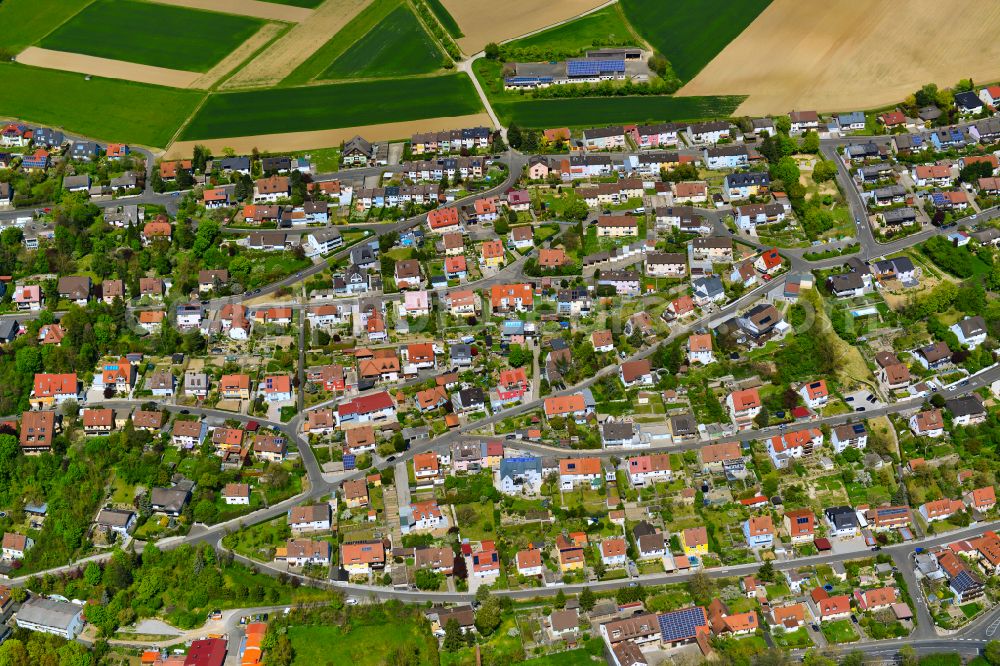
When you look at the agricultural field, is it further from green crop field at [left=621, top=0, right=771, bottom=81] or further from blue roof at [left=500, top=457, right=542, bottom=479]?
blue roof at [left=500, top=457, right=542, bottom=479]

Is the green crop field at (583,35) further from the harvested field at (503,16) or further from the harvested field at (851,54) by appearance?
the harvested field at (851,54)

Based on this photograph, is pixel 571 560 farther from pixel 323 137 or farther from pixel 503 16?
pixel 503 16

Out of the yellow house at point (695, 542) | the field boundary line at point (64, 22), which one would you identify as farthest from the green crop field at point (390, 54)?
the yellow house at point (695, 542)

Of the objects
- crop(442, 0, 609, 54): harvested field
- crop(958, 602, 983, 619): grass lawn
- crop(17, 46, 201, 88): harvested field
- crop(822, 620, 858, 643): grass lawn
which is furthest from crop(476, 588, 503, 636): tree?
crop(17, 46, 201, 88): harvested field

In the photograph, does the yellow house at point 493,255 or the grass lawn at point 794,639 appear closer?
the grass lawn at point 794,639

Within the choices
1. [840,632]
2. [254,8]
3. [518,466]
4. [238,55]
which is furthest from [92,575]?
[254,8]

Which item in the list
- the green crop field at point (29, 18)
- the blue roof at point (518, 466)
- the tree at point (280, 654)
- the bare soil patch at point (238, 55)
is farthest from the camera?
the green crop field at point (29, 18)
